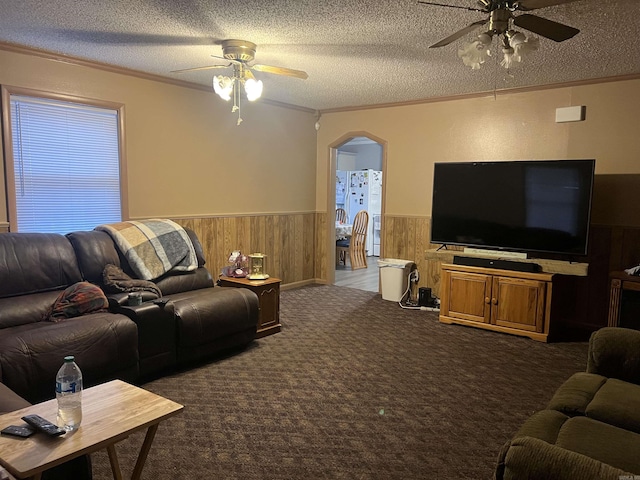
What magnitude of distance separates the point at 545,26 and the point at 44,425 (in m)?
2.89

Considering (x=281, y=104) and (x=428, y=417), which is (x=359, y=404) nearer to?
(x=428, y=417)

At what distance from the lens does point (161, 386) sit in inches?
123

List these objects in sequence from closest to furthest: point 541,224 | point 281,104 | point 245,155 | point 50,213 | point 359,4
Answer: point 359,4, point 50,213, point 541,224, point 245,155, point 281,104

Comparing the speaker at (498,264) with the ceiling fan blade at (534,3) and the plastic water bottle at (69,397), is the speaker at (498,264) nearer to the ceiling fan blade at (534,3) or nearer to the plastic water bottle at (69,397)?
the ceiling fan blade at (534,3)

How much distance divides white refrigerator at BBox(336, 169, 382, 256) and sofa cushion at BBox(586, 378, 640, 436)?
7692 mm

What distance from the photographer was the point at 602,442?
1.62 m

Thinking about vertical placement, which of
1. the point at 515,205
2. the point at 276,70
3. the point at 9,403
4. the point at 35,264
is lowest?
the point at 9,403

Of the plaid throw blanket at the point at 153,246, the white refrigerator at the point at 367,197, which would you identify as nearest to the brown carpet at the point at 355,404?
the plaid throw blanket at the point at 153,246

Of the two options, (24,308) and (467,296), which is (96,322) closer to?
(24,308)

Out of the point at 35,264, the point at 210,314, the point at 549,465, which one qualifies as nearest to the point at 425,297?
the point at 210,314

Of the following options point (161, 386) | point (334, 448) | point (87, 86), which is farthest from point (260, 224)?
point (334, 448)

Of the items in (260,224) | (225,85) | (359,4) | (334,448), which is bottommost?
(334,448)

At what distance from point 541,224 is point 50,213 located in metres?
4.49

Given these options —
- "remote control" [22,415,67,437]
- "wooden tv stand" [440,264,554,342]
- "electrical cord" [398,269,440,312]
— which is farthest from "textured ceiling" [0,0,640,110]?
"remote control" [22,415,67,437]
